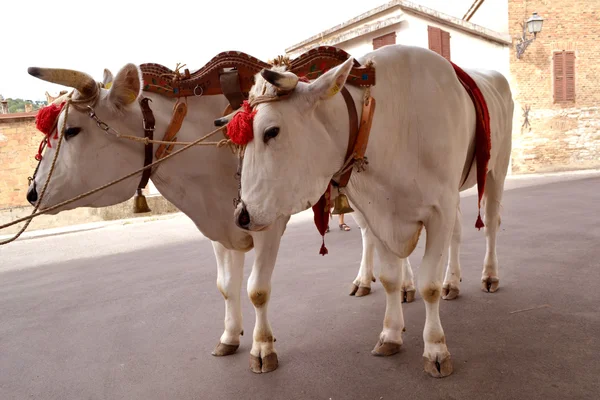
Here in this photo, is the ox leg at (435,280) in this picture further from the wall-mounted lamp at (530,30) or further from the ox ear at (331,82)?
the wall-mounted lamp at (530,30)

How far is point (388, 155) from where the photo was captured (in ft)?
8.62

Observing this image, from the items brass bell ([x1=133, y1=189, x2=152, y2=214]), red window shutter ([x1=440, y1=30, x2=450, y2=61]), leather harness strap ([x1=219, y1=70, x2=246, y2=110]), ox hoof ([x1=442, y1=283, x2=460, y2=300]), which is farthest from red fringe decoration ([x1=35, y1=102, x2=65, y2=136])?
red window shutter ([x1=440, y1=30, x2=450, y2=61])

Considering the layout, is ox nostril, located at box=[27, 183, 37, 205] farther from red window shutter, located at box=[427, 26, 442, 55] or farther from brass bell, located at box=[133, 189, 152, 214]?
red window shutter, located at box=[427, 26, 442, 55]

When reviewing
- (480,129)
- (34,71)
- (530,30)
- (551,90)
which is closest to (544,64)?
(551,90)

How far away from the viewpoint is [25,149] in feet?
45.3

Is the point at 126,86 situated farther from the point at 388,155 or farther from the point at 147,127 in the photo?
the point at 388,155

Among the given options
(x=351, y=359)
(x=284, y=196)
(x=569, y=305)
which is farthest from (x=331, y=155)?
(x=569, y=305)

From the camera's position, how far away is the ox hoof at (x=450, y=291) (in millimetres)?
4043

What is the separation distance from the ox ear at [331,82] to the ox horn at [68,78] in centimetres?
119

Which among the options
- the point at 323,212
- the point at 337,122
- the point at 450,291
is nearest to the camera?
the point at 337,122

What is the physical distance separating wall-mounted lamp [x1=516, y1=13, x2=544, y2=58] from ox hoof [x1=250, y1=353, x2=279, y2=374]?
15773 millimetres

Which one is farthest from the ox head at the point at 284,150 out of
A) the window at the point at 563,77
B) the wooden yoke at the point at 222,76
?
the window at the point at 563,77

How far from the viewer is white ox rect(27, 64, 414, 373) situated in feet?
8.50

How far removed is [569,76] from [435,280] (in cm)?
1634
